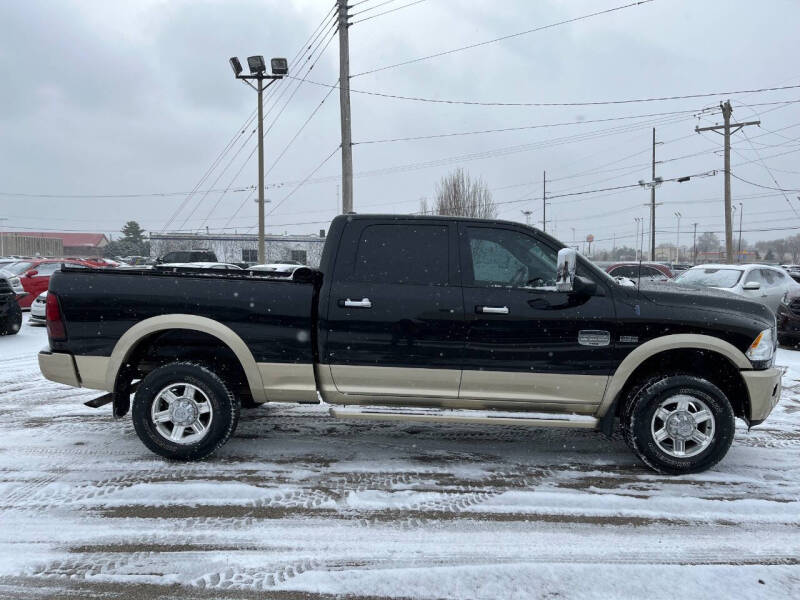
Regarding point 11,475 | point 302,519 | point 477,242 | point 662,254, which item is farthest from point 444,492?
point 662,254

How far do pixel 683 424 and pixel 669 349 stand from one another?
565 millimetres

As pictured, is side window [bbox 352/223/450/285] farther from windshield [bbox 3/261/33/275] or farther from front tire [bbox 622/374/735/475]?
windshield [bbox 3/261/33/275]

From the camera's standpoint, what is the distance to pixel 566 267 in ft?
13.0

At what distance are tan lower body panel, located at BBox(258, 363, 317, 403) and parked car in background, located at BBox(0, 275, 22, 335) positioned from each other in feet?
31.1

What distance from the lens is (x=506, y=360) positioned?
14.1 ft

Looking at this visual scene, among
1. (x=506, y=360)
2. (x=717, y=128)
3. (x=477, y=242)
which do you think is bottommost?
(x=506, y=360)

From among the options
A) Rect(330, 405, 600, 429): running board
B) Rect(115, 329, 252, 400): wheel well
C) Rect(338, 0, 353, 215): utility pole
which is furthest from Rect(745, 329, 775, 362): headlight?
Rect(338, 0, 353, 215): utility pole

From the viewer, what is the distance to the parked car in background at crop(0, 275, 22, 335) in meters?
11.1

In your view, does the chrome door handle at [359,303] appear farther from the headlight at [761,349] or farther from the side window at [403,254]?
the headlight at [761,349]

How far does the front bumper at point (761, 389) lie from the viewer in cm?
419

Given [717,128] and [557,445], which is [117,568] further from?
[717,128]

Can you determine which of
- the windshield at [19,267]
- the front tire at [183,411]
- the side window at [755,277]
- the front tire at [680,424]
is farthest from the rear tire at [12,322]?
the side window at [755,277]

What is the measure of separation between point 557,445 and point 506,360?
4.19 ft

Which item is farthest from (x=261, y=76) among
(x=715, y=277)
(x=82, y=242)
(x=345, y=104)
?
(x=82, y=242)
